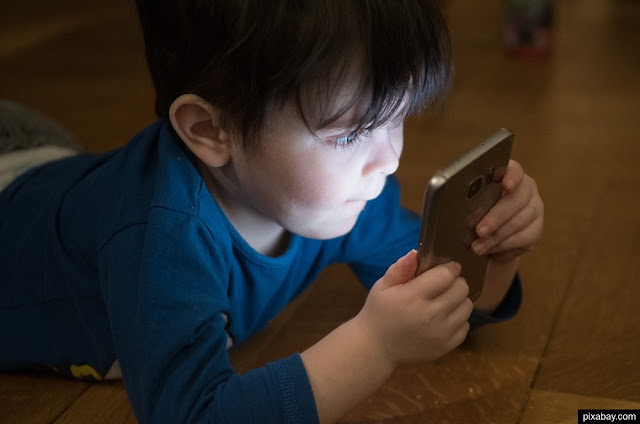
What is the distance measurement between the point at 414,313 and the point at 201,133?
0.22 m

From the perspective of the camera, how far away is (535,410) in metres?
0.68

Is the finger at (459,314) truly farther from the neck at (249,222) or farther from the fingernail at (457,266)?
the neck at (249,222)

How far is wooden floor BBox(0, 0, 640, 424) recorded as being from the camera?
2.33ft

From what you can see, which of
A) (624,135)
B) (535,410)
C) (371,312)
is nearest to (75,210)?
(371,312)

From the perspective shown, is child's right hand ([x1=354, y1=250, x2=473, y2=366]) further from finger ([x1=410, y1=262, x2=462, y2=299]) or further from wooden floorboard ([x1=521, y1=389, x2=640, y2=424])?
wooden floorboard ([x1=521, y1=389, x2=640, y2=424])

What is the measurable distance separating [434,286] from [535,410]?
175 mm

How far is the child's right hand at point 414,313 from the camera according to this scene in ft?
1.89

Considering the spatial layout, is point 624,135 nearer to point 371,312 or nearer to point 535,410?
point 535,410

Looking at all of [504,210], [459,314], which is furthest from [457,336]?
[504,210]

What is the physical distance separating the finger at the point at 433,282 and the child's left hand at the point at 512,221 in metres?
0.06

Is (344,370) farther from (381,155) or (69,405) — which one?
(69,405)

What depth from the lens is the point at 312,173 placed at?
2.05ft

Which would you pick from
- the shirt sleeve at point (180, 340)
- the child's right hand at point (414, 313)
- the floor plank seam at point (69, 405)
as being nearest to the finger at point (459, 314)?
the child's right hand at point (414, 313)

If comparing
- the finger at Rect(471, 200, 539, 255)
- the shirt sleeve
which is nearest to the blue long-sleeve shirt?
the shirt sleeve
